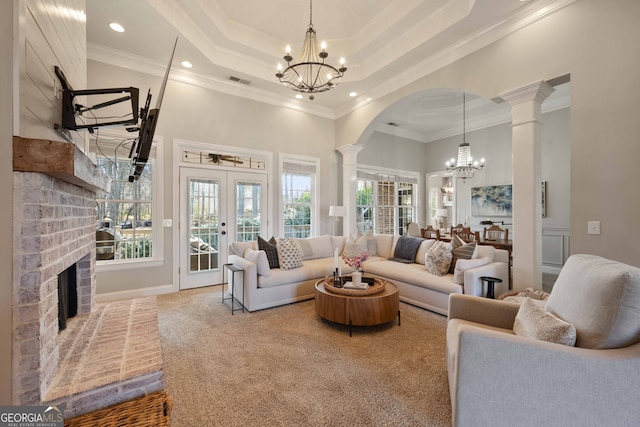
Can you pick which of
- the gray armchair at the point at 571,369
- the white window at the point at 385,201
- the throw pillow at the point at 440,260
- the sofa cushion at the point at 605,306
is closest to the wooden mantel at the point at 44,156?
the gray armchair at the point at 571,369

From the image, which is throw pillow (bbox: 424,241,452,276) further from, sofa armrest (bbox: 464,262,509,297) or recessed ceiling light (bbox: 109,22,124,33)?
recessed ceiling light (bbox: 109,22,124,33)

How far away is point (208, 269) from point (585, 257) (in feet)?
15.6

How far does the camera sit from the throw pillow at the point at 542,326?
1.29 m

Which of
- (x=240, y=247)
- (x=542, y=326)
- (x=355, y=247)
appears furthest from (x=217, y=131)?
(x=542, y=326)

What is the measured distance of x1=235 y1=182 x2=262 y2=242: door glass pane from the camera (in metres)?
5.12

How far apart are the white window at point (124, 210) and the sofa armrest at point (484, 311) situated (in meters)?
4.15

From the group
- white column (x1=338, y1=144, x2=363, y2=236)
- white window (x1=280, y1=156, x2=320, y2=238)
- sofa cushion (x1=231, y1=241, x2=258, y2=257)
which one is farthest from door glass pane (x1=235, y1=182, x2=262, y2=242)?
white column (x1=338, y1=144, x2=363, y2=236)

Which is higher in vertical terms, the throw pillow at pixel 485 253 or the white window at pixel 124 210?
the white window at pixel 124 210

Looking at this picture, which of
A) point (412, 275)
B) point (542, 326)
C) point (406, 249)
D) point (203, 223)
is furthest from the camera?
point (203, 223)

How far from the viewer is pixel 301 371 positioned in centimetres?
223

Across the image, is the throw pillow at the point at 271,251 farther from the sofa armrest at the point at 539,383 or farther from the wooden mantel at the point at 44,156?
the sofa armrest at the point at 539,383

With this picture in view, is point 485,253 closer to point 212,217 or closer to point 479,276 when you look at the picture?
point 479,276

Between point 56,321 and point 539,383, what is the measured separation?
96.5 inches

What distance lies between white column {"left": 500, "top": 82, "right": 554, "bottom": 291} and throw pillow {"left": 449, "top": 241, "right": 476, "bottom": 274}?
0.51 meters
